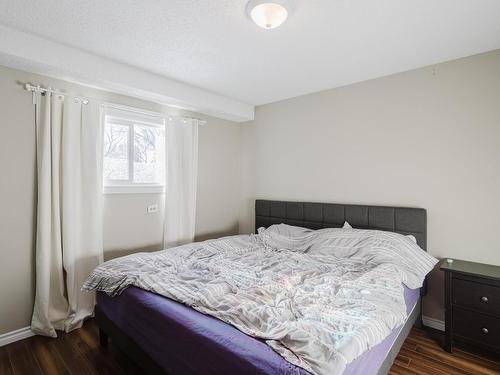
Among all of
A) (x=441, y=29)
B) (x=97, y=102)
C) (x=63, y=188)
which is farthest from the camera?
(x=97, y=102)

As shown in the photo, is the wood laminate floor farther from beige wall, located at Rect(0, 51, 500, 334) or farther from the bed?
beige wall, located at Rect(0, 51, 500, 334)

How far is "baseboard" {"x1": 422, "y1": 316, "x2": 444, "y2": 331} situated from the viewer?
8.11 ft

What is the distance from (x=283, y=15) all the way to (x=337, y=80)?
1400 mm

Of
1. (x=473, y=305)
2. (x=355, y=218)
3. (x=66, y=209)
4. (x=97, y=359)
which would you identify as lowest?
(x=97, y=359)

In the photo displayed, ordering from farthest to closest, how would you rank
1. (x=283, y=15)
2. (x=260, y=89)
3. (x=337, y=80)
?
(x=260, y=89)
(x=337, y=80)
(x=283, y=15)

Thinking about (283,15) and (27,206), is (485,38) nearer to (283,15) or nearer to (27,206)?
(283,15)

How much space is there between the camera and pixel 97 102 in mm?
2637

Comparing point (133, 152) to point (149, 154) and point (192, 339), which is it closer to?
point (149, 154)

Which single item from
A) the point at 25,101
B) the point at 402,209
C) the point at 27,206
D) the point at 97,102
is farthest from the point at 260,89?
the point at 27,206

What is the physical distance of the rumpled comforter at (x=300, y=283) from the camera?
118 cm

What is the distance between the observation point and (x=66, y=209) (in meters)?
2.43

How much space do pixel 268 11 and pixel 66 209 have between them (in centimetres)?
234

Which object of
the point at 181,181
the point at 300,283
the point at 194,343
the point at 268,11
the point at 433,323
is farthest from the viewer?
the point at 181,181

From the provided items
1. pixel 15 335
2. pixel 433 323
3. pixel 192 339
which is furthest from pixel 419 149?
pixel 15 335
